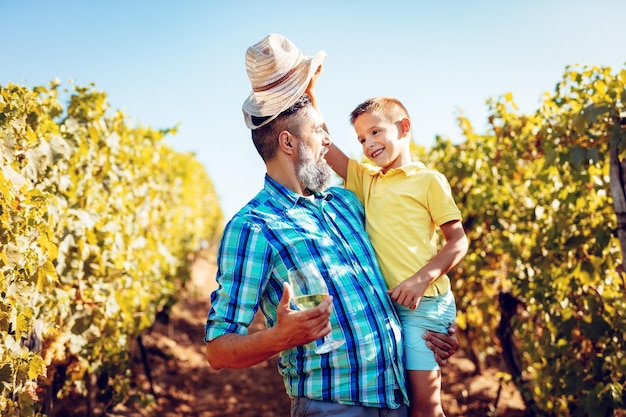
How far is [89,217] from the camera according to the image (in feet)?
13.8

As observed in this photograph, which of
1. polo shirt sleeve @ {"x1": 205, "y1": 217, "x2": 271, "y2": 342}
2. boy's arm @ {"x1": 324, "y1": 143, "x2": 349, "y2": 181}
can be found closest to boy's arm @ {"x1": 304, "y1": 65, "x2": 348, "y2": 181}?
boy's arm @ {"x1": 324, "y1": 143, "x2": 349, "y2": 181}

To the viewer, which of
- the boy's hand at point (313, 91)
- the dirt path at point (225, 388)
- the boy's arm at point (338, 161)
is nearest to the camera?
the boy's hand at point (313, 91)

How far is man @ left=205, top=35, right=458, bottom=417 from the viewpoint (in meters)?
1.94

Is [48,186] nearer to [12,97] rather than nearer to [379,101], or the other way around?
[12,97]

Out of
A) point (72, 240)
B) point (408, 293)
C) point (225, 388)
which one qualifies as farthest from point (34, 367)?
point (225, 388)

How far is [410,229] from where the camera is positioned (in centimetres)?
236

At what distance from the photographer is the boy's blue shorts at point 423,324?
217 cm

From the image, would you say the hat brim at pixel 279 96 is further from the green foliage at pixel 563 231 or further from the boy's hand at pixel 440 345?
the green foliage at pixel 563 231

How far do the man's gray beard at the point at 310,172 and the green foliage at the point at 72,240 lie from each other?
4.29 feet

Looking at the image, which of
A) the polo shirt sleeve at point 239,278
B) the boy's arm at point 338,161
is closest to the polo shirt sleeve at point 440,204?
the boy's arm at point 338,161

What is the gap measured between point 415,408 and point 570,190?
289cm

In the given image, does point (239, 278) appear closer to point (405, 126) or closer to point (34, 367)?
point (405, 126)

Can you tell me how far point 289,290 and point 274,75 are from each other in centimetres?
98

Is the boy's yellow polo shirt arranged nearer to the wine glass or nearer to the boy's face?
the boy's face
